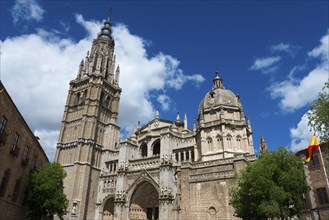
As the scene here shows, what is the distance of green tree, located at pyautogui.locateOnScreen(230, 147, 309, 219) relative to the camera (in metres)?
20.3

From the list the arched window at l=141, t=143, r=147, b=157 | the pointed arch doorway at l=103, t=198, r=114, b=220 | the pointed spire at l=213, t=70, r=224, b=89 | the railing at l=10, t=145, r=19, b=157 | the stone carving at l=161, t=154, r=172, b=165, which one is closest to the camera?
the railing at l=10, t=145, r=19, b=157

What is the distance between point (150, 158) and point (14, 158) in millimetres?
21564

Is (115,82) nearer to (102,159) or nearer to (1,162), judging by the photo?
(102,159)

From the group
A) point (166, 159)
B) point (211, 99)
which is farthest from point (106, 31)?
point (166, 159)

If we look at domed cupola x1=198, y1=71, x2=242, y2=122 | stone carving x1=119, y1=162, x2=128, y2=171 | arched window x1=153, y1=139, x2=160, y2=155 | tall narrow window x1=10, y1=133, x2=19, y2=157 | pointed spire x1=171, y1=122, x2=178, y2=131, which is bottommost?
tall narrow window x1=10, y1=133, x2=19, y2=157

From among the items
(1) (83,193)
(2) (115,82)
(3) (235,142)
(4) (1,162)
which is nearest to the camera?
(4) (1,162)

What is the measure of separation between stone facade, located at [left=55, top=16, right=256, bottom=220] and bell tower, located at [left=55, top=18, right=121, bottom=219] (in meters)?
0.16

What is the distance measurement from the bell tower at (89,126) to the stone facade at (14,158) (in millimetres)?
17320

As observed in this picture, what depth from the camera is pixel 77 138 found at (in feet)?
155

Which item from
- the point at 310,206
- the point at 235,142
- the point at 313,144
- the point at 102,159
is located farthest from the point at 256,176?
the point at 102,159

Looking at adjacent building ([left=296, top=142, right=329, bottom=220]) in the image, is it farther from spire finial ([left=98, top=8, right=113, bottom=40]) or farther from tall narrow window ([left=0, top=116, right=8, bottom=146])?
spire finial ([left=98, top=8, right=113, bottom=40])

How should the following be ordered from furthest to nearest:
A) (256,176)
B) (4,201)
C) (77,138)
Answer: (77,138) < (256,176) < (4,201)

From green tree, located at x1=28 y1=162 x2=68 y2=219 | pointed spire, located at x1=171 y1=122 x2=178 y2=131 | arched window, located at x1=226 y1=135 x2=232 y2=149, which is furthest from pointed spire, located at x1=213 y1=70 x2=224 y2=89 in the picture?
green tree, located at x1=28 y1=162 x2=68 y2=219

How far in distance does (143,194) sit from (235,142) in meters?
15.3
